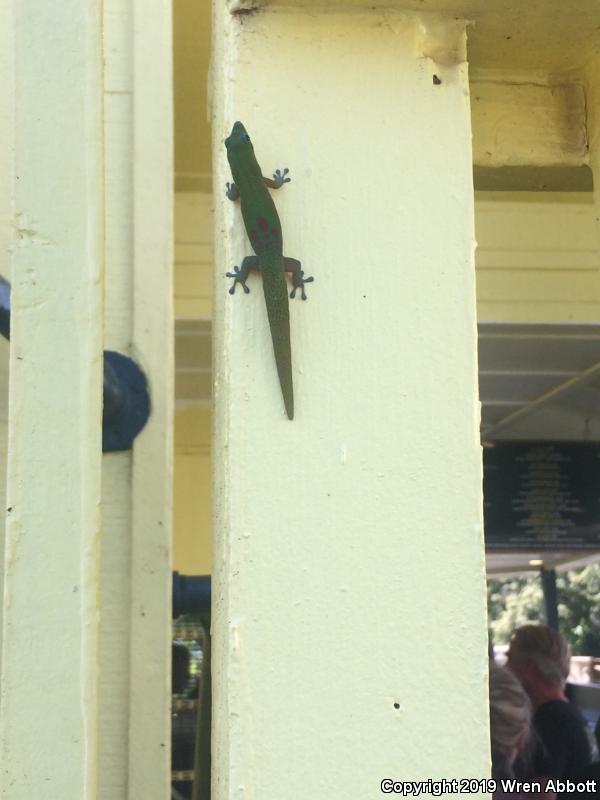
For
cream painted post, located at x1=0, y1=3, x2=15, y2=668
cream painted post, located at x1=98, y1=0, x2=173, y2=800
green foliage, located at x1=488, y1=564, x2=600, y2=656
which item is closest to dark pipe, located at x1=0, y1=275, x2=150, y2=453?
cream painted post, located at x1=98, y1=0, x2=173, y2=800

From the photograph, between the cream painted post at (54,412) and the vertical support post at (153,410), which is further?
the vertical support post at (153,410)

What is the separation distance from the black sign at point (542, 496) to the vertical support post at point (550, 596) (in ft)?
5.18

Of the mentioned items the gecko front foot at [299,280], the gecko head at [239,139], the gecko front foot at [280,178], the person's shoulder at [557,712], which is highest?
the gecko head at [239,139]

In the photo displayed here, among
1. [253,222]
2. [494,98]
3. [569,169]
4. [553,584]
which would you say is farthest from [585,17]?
[553,584]

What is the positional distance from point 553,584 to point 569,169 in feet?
19.3

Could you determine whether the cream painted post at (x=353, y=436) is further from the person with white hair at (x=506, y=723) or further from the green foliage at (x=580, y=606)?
the green foliage at (x=580, y=606)

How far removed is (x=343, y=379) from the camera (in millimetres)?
1391

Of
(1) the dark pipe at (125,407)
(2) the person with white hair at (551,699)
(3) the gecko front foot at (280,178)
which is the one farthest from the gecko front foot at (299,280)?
(2) the person with white hair at (551,699)

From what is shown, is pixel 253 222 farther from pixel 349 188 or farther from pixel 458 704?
pixel 458 704

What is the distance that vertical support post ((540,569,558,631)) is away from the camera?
7125mm

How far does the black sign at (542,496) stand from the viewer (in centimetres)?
548

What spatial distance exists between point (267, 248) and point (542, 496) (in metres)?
4.45

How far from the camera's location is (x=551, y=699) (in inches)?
169

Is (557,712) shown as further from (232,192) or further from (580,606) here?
(580,606)
